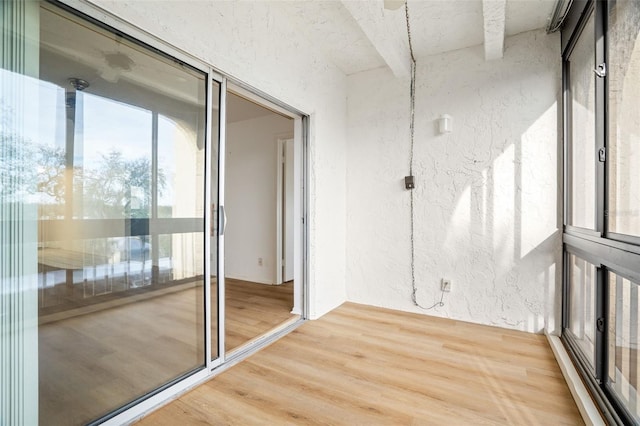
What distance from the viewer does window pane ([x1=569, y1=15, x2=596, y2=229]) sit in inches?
76.4

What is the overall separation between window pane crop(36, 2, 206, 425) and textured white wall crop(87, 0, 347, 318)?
0.18 m

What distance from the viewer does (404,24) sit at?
260 cm

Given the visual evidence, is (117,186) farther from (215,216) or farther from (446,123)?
(446,123)

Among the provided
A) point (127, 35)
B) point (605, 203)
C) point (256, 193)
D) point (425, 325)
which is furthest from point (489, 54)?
point (256, 193)

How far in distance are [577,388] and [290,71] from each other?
2.99m

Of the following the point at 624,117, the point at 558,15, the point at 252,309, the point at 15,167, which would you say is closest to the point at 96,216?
the point at 15,167

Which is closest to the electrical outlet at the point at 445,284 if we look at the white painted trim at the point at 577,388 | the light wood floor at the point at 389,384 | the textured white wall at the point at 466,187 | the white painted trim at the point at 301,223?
the textured white wall at the point at 466,187

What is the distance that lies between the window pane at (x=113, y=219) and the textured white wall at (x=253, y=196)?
2552 millimetres

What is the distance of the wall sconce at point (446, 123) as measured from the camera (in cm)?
294

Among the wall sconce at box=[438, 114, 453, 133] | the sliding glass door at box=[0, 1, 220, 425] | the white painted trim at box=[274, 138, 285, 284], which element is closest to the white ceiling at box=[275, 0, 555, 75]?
the wall sconce at box=[438, 114, 453, 133]

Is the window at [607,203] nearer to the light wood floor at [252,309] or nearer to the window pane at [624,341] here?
the window pane at [624,341]

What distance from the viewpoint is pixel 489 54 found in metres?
2.72

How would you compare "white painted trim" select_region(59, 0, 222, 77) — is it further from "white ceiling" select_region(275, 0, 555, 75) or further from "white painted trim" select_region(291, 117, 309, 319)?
"white painted trim" select_region(291, 117, 309, 319)

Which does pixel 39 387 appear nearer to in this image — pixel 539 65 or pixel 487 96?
pixel 487 96
